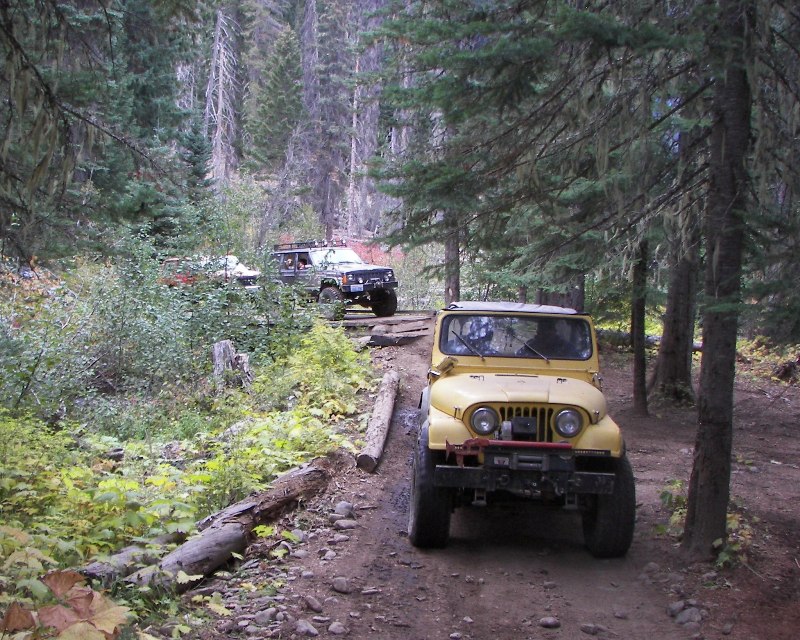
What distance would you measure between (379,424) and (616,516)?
415cm

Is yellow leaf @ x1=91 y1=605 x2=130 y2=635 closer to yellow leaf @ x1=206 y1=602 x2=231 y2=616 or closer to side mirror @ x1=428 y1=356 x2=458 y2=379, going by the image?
yellow leaf @ x1=206 y1=602 x2=231 y2=616

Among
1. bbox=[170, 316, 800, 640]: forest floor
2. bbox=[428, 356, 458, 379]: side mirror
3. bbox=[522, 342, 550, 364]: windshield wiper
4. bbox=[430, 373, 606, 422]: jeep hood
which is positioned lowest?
bbox=[170, 316, 800, 640]: forest floor

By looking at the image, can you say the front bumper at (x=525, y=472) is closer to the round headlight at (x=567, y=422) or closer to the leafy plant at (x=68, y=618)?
the round headlight at (x=567, y=422)

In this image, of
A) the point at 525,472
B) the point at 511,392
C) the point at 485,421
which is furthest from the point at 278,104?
the point at 525,472

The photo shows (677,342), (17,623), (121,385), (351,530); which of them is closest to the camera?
(17,623)

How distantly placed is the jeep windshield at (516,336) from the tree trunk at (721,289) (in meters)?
1.51

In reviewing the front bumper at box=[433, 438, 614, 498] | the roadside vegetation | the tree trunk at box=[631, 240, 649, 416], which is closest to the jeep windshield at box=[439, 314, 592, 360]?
the front bumper at box=[433, 438, 614, 498]

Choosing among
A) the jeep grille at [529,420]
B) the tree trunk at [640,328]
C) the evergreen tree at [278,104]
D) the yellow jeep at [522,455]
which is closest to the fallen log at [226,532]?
the yellow jeep at [522,455]

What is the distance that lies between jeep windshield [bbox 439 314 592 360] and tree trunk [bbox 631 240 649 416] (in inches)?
185

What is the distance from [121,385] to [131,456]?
499 centimetres

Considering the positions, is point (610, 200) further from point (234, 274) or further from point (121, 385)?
point (234, 274)

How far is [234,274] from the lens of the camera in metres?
16.4

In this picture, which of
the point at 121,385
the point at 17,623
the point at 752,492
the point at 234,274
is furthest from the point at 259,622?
the point at 234,274

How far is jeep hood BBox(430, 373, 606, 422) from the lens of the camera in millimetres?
6105
